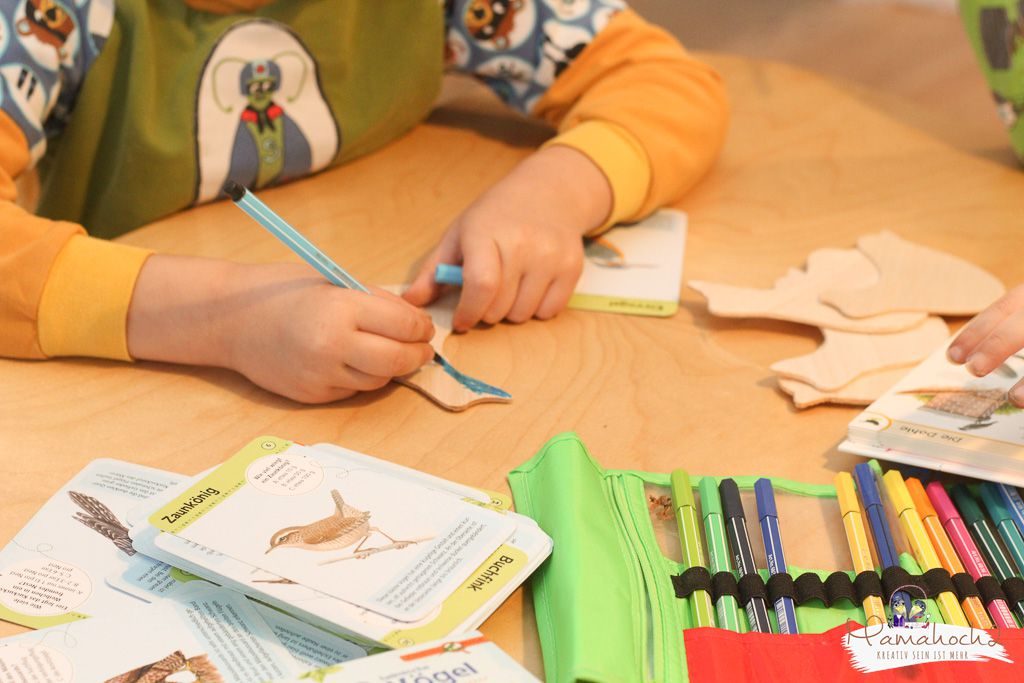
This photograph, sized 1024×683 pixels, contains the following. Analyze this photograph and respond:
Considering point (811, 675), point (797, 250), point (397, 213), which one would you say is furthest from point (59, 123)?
point (811, 675)

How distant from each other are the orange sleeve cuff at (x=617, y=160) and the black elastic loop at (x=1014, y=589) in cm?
43

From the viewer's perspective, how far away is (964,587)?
0.51m

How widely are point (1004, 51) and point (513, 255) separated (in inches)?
21.3

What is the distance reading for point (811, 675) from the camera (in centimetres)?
45

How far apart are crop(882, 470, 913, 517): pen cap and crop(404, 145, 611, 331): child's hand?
0.27 metres

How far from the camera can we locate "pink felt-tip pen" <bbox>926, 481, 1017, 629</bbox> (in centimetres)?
49

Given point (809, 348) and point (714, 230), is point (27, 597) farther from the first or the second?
point (714, 230)

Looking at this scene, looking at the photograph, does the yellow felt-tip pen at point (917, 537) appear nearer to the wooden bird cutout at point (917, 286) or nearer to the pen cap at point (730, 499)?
the pen cap at point (730, 499)

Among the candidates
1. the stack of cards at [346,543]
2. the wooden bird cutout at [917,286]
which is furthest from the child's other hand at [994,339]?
the stack of cards at [346,543]

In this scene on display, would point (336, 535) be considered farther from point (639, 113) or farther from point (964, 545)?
point (639, 113)

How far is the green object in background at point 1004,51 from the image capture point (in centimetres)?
98

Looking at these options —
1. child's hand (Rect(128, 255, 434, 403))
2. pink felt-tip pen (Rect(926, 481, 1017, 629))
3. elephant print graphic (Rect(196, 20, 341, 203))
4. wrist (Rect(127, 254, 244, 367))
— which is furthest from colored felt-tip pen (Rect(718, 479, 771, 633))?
elephant print graphic (Rect(196, 20, 341, 203))

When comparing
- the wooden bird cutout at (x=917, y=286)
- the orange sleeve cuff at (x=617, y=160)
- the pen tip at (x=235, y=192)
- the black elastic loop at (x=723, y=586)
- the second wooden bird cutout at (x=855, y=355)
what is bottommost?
the black elastic loop at (x=723, y=586)

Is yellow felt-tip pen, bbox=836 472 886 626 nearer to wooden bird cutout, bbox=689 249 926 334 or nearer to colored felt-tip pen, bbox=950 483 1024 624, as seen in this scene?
colored felt-tip pen, bbox=950 483 1024 624
